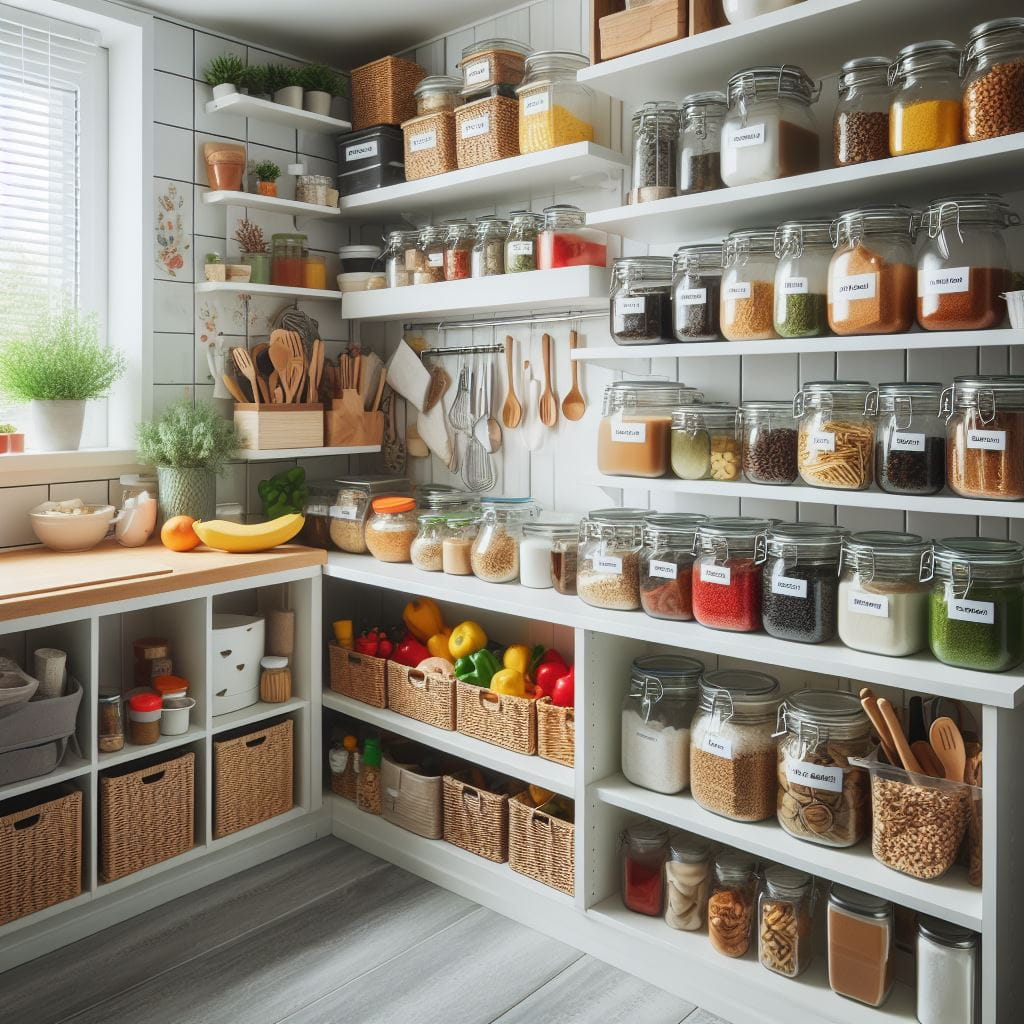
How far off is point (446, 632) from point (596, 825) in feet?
2.82

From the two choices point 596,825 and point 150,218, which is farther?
point 150,218

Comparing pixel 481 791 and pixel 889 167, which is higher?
pixel 889 167

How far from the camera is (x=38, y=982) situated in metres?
2.20

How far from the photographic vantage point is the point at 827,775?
6.21 feet

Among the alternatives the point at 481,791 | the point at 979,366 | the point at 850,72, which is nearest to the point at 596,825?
the point at 481,791

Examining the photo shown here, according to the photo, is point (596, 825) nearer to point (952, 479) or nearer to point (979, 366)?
point (952, 479)

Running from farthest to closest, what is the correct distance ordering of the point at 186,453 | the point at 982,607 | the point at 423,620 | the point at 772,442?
the point at 423,620
the point at 186,453
the point at 772,442
the point at 982,607

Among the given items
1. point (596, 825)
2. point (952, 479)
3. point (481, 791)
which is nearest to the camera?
point (952, 479)

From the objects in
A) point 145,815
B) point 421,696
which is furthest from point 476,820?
point 145,815

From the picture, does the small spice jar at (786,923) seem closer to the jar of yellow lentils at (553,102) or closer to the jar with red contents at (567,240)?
the jar with red contents at (567,240)

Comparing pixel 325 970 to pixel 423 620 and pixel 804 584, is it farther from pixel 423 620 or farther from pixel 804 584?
pixel 804 584

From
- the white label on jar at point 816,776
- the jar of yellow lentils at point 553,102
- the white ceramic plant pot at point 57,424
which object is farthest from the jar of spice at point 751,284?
the white ceramic plant pot at point 57,424

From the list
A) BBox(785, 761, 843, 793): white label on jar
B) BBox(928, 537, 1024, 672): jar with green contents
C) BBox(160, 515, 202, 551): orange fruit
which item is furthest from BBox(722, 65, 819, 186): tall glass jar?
BBox(160, 515, 202, 551): orange fruit

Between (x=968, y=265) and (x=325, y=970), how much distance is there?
198cm
